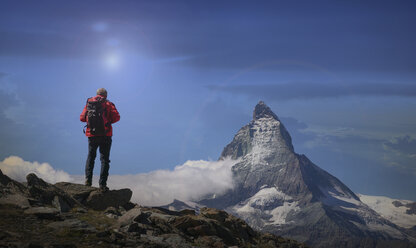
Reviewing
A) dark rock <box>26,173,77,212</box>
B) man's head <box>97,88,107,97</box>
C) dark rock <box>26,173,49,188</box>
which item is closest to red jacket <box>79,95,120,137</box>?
man's head <box>97,88,107,97</box>

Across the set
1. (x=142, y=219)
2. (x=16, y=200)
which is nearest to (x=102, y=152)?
(x=142, y=219)

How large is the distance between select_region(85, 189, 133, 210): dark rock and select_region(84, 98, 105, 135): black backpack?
3823mm

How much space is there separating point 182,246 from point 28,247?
22.2 ft

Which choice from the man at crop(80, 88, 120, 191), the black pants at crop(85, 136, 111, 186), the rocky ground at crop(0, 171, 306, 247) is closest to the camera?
the rocky ground at crop(0, 171, 306, 247)

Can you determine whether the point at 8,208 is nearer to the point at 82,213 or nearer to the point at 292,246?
the point at 82,213

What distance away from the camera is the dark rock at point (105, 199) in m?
24.7

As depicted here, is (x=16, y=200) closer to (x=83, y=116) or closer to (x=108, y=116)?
(x=83, y=116)

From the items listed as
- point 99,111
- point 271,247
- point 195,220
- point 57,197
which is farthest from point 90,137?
point 271,247

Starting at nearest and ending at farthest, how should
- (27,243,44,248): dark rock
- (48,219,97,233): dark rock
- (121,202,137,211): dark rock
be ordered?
(27,243,44,248): dark rock
(48,219,97,233): dark rock
(121,202,137,211): dark rock

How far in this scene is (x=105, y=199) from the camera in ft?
82.7

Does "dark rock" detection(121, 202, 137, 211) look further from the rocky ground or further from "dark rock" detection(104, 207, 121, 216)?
"dark rock" detection(104, 207, 121, 216)

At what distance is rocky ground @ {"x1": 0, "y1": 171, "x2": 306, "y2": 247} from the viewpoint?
16.3m

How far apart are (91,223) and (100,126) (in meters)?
7.36

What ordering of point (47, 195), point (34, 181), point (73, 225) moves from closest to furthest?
point (73, 225)
point (47, 195)
point (34, 181)
